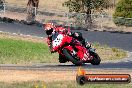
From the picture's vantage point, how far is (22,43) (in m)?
30.9

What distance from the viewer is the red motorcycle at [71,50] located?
18.1 m

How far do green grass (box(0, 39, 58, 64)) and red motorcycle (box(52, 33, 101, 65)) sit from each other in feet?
14.3

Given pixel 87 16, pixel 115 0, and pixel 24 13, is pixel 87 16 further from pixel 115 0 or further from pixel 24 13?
Result: pixel 115 0

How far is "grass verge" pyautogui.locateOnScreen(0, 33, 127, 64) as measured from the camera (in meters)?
24.2

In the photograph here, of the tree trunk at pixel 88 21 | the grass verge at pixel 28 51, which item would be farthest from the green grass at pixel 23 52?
the tree trunk at pixel 88 21

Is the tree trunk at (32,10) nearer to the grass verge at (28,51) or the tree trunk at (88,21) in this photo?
the tree trunk at (88,21)

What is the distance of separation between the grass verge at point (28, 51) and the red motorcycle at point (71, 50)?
4.36m

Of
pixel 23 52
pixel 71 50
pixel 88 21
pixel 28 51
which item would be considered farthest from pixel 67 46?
pixel 88 21

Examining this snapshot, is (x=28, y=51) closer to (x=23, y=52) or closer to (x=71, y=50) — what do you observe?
(x=23, y=52)

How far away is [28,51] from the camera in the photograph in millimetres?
27641

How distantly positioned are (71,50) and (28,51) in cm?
925

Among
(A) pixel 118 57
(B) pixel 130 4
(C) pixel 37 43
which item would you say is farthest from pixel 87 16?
(A) pixel 118 57

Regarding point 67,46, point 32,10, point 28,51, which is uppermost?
point 67,46

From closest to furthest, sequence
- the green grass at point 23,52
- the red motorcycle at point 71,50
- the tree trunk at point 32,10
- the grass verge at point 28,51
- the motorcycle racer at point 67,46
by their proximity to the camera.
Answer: the motorcycle racer at point 67,46, the red motorcycle at point 71,50, the green grass at point 23,52, the grass verge at point 28,51, the tree trunk at point 32,10
